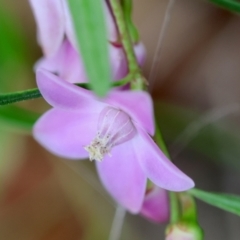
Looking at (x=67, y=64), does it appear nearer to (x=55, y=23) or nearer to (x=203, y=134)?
(x=55, y=23)

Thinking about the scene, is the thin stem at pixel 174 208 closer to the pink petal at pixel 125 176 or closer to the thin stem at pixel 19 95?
the pink petal at pixel 125 176

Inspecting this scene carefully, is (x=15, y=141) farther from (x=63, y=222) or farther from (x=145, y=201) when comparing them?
(x=145, y=201)

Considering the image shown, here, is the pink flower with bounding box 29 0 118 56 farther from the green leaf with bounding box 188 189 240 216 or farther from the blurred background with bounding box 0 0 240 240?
the blurred background with bounding box 0 0 240 240

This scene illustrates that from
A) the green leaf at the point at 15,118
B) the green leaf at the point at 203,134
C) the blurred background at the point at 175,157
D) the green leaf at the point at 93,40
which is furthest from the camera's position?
the blurred background at the point at 175,157

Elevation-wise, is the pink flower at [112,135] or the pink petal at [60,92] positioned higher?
the pink petal at [60,92]

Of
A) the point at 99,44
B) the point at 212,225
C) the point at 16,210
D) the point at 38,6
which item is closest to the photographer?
the point at 99,44

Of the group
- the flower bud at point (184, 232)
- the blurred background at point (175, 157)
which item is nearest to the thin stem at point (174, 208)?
the flower bud at point (184, 232)

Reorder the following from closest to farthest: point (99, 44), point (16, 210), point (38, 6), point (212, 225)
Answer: point (99, 44) → point (38, 6) → point (212, 225) → point (16, 210)

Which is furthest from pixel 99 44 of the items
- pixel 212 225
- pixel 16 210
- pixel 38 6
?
pixel 16 210
